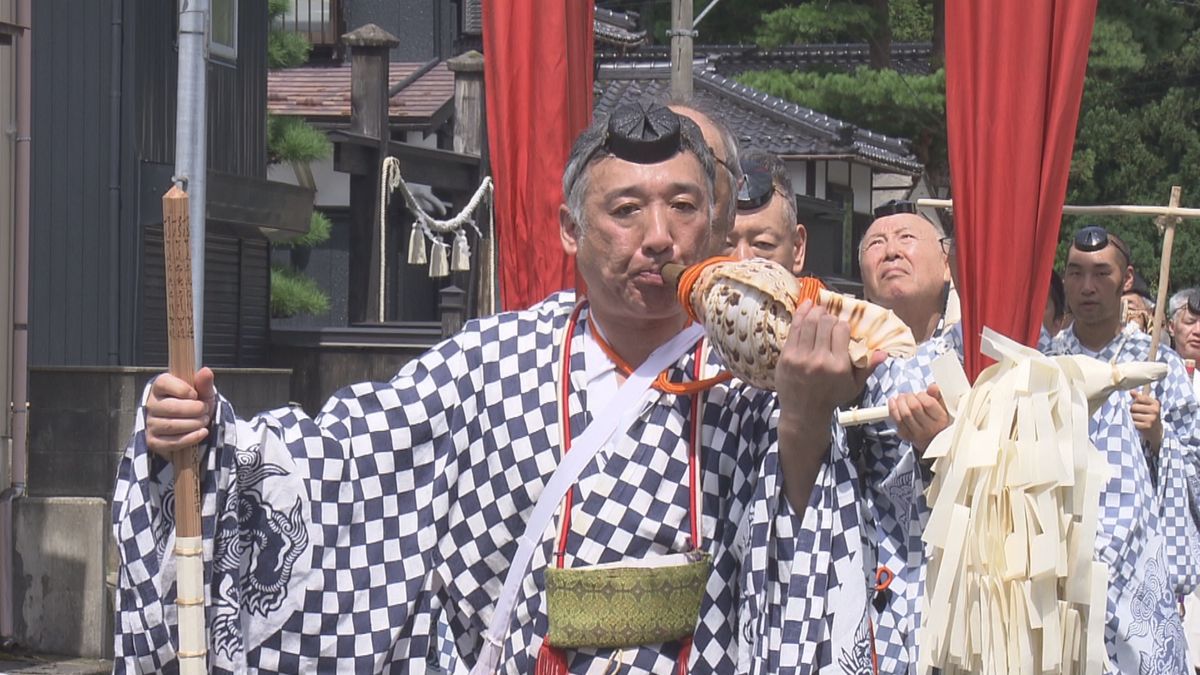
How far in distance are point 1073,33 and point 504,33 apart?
5.48ft

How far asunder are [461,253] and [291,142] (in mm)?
2780

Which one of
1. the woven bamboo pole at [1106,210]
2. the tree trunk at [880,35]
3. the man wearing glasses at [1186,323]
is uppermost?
the tree trunk at [880,35]

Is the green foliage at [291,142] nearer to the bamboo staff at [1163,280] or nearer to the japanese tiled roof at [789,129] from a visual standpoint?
the japanese tiled roof at [789,129]

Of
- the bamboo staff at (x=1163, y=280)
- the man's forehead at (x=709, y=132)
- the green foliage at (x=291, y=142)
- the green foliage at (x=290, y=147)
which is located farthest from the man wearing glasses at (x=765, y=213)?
the green foliage at (x=291, y=142)

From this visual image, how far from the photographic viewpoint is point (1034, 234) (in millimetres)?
4367

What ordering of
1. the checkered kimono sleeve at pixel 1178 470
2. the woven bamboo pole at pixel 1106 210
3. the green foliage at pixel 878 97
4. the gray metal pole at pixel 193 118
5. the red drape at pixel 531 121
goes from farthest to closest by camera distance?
1. the green foliage at pixel 878 97
2. the gray metal pole at pixel 193 118
3. the checkered kimono sleeve at pixel 1178 470
4. the red drape at pixel 531 121
5. the woven bamboo pole at pixel 1106 210

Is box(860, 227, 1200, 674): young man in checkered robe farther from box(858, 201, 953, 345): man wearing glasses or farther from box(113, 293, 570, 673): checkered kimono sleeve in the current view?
box(113, 293, 570, 673): checkered kimono sleeve

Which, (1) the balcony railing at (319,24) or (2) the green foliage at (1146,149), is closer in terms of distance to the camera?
(1) the balcony railing at (319,24)

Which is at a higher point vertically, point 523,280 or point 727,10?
point 727,10

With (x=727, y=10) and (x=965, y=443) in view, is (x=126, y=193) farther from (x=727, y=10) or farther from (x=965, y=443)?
(x=727, y=10)

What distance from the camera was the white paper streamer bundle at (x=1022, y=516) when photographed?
9.61 ft

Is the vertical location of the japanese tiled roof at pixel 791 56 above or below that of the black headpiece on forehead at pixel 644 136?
above

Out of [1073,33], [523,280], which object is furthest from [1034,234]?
[523,280]

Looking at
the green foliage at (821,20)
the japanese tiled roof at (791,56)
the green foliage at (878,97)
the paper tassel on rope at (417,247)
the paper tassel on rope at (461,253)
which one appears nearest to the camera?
the paper tassel on rope at (417,247)
